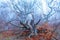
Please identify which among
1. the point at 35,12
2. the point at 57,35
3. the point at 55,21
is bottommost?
the point at 57,35

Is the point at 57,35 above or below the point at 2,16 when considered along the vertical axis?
below

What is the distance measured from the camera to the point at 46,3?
2.53m

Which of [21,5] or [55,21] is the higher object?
[21,5]

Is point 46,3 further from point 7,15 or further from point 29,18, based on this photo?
point 7,15

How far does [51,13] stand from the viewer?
8.32 feet

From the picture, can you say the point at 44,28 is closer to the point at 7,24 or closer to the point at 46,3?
the point at 46,3

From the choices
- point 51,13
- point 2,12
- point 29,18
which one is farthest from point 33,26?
point 2,12

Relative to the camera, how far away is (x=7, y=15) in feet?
8.27

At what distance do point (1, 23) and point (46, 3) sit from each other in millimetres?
650

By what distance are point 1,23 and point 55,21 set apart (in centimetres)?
71

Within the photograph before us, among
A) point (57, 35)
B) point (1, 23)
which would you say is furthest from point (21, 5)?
point (57, 35)

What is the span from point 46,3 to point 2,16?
23.8 inches

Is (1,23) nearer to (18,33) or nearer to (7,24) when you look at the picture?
(7,24)

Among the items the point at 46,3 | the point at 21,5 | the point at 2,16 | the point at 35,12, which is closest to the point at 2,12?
the point at 2,16
